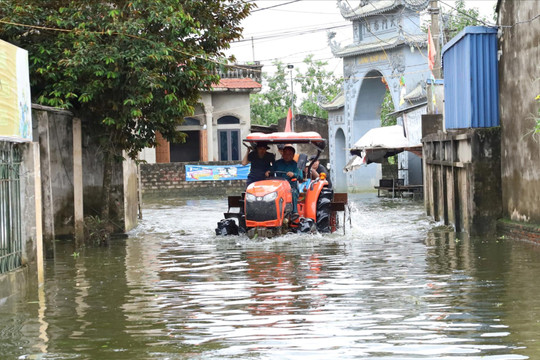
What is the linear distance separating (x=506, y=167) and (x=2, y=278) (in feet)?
33.9

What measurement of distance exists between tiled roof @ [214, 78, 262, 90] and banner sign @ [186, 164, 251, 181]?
440cm

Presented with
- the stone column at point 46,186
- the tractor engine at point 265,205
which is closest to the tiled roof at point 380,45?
the tractor engine at point 265,205

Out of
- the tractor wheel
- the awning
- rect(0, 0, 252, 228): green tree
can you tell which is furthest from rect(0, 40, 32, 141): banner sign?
the awning

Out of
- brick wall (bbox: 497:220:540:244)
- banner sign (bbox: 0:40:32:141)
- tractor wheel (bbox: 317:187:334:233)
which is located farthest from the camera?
tractor wheel (bbox: 317:187:334:233)

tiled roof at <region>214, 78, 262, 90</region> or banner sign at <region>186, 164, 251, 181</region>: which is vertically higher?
tiled roof at <region>214, 78, 262, 90</region>

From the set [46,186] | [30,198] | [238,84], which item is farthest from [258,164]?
[238,84]

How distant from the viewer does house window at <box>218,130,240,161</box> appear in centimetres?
4997

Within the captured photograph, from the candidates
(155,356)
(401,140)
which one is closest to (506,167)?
(155,356)

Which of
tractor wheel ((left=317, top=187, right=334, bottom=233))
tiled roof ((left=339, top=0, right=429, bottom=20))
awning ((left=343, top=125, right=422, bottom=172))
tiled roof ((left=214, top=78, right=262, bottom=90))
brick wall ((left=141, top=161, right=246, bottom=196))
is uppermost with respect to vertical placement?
tiled roof ((left=339, top=0, right=429, bottom=20))

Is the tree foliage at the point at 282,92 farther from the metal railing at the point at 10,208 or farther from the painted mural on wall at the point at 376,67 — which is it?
the metal railing at the point at 10,208

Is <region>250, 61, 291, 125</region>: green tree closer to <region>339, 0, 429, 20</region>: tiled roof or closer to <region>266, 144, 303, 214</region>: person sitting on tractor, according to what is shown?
<region>339, 0, 429, 20</region>: tiled roof

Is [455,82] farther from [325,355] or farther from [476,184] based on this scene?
[325,355]

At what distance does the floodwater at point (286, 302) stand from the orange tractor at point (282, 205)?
374 millimetres

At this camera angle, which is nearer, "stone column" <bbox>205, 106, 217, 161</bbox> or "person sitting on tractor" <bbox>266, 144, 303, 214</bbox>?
"person sitting on tractor" <bbox>266, 144, 303, 214</bbox>
